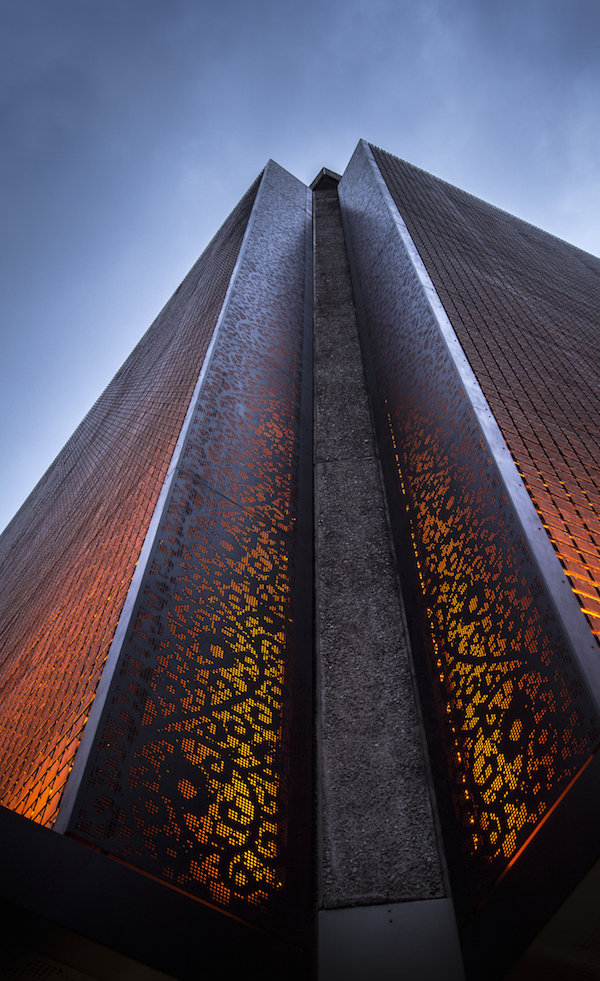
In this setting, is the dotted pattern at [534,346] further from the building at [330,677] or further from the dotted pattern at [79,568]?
the dotted pattern at [79,568]

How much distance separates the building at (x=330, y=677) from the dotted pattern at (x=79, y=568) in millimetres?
26

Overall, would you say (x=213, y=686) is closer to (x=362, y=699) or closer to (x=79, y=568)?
(x=362, y=699)

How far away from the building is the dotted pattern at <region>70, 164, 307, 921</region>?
10mm

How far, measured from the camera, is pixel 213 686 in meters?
1.93

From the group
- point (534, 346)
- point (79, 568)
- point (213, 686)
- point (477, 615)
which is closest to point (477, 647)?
point (477, 615)

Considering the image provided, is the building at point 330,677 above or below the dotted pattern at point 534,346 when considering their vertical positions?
below

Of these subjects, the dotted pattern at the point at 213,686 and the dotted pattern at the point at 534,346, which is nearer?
the dotted pattern at the point at 213,686

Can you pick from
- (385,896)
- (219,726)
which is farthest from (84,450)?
(385,896)

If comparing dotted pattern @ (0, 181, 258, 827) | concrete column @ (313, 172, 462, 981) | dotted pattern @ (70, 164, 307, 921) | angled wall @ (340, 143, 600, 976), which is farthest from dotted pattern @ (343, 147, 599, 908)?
dotted pattern @ (0, 181, 258, 827)

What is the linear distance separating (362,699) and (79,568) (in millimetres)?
1753

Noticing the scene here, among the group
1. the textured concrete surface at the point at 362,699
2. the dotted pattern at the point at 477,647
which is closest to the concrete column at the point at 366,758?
the textured concrete surface at the point at 362,699

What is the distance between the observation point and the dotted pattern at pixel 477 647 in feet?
4.82

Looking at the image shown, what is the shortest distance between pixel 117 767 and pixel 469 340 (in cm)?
269

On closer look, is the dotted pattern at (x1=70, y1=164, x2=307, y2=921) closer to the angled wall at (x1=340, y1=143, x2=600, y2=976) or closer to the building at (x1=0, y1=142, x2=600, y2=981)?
the building at (x1=0, y1=142, x2=600, y2=981)
